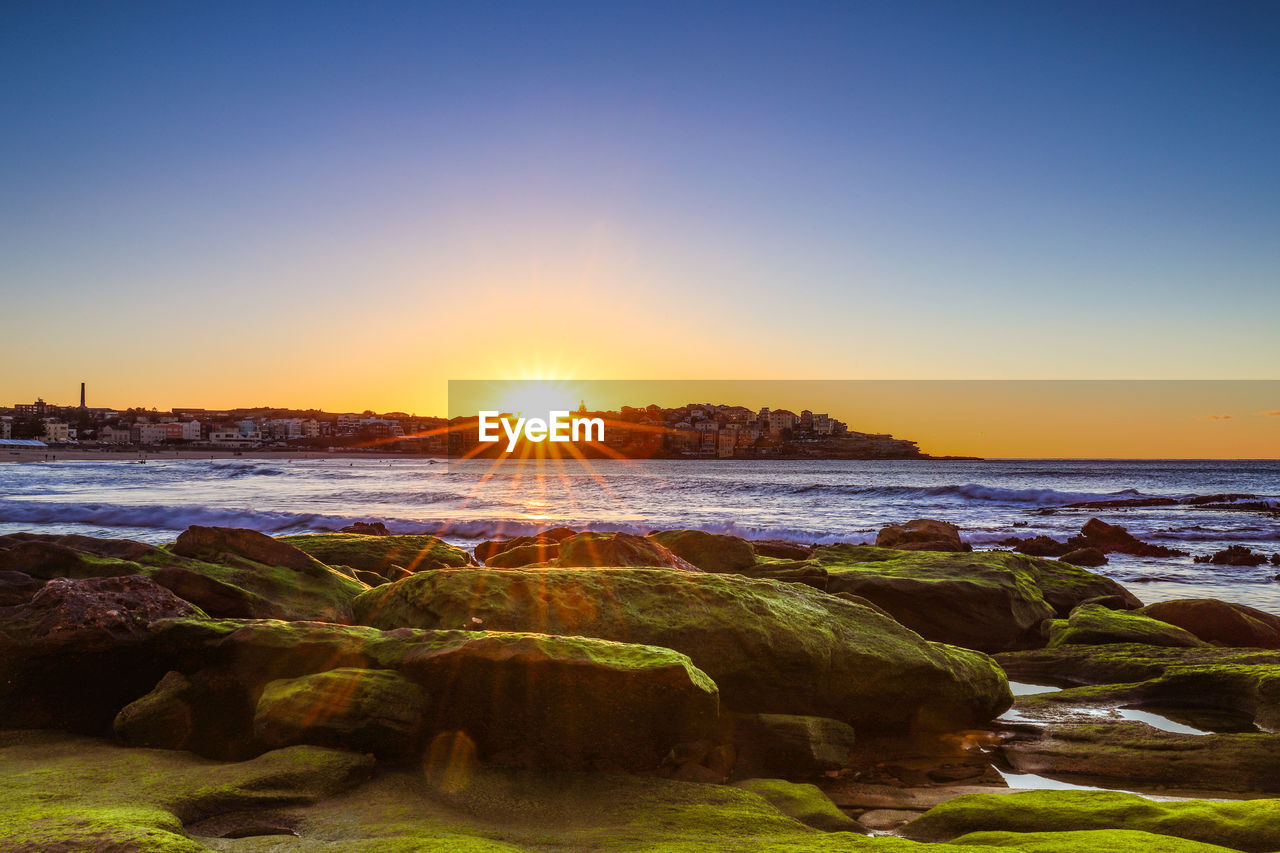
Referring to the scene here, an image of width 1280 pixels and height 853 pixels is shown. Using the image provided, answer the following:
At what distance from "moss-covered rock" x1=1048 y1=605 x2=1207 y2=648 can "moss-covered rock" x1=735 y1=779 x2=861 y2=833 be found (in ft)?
20.9

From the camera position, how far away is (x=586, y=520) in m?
34.0

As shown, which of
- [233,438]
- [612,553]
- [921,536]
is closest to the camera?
[612,553]

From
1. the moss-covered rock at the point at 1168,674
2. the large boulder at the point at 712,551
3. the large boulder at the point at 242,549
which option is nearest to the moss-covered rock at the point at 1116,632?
the moss-covered rock at the point at 1168,674

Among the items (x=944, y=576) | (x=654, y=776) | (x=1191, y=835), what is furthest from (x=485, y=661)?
(x=944, y=576)

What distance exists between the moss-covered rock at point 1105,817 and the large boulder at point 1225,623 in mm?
7064

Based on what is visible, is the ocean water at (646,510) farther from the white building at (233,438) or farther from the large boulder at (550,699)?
the white building at (233,438)

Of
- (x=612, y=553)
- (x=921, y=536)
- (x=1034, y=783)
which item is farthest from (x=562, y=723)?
(x=921, y=536)

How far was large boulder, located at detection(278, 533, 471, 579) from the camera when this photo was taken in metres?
12.6

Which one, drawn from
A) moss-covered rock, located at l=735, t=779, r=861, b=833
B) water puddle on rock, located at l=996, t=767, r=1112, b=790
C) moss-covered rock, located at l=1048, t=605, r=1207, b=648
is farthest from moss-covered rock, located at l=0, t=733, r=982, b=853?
moss-covered rock, located at l=1048, t=605, r=1207, b=648

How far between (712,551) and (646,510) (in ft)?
93.4

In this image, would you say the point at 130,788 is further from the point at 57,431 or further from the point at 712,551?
the point at 57,431

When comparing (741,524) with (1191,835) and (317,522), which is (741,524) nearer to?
(317,522)

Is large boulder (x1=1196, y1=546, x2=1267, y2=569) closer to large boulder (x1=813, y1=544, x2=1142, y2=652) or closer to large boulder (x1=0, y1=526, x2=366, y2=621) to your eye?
large boulder (x1=813, y1=544, x2=1142, y2=652)

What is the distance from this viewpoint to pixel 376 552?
41.8ft
